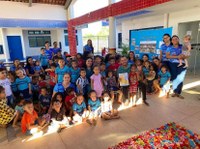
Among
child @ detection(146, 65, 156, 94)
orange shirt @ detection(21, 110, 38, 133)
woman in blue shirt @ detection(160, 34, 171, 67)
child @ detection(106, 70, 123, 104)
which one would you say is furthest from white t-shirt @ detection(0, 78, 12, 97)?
woman in blue shirt @ detection(160, 34, 171, 67)

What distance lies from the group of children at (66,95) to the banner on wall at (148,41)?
2.74 meters

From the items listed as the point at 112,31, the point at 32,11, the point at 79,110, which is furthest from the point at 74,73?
the point at 32,11

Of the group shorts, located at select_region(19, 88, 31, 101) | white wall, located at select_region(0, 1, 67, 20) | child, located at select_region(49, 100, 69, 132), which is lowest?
child, located at select_region(49, 100, 69, 132)

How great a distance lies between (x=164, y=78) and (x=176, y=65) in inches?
17.8

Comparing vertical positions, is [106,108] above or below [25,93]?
below

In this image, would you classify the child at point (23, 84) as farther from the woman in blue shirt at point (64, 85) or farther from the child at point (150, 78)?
the child at point (150, 78)

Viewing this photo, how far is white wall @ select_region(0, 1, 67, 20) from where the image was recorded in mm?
9258

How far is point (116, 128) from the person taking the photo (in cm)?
281

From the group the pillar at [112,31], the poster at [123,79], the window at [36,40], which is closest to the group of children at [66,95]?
the poster at [123,79]

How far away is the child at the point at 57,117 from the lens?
287cm

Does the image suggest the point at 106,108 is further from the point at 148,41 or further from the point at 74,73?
the point at 148,41

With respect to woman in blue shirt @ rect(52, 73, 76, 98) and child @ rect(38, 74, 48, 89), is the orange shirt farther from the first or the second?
child @ rect(38, 74, 48, 89)

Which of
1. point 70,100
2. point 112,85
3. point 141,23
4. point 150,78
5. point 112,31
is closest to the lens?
point 70,100

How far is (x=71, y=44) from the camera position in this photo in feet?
37.1
